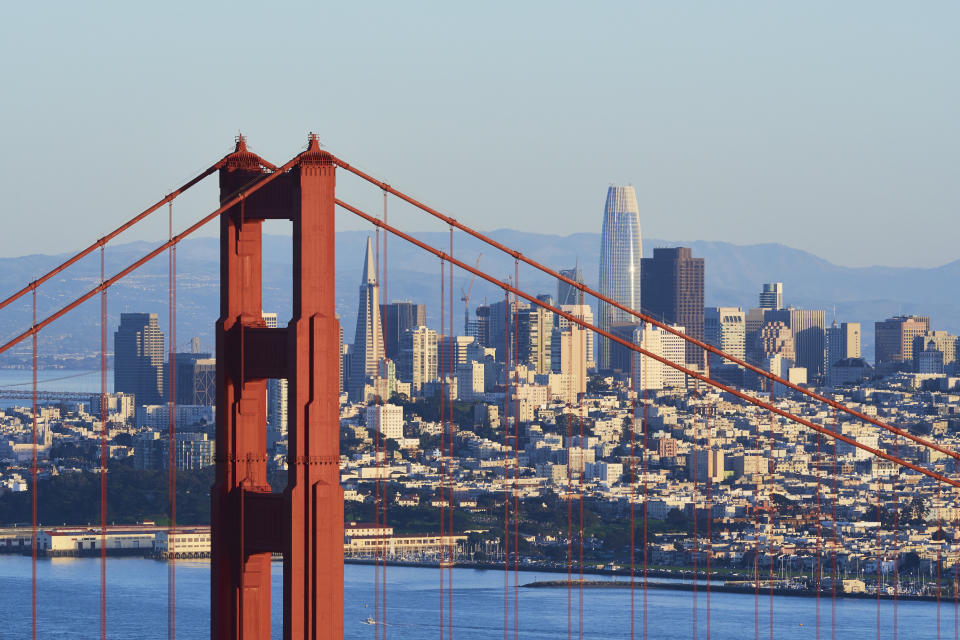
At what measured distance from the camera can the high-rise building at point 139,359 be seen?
117 m

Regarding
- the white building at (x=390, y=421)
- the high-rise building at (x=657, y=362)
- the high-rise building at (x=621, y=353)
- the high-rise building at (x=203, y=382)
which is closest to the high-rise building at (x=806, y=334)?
the high-rise building at (x=657, y=362)

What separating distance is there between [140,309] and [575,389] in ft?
122

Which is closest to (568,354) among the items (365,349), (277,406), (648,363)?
(648,363)

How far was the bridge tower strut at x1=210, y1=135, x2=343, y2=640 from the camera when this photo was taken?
13273 millimetres

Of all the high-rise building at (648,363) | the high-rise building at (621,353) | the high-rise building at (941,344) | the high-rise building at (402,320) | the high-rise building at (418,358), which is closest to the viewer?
the high-rise building at (418,358)

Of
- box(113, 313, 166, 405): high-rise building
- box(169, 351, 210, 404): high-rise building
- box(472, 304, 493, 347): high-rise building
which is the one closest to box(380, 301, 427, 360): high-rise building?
box(472, 304, 493, 347): high-rise building

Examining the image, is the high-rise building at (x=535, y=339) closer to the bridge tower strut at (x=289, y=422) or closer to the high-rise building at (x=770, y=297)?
the high-rise building at (x=770, y=297)

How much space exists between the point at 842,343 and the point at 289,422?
14965cm

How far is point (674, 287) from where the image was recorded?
17162 centimetres

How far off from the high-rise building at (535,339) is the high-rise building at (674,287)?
96.6ft

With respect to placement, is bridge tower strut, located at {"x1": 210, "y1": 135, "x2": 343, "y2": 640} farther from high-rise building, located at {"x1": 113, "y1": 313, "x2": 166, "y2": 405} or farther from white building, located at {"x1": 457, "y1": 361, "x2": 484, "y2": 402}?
white building, located at {"x1": 457, "y1": 361, "x2": 484, "y2": 402}

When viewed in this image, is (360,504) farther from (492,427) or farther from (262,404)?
(262,404)

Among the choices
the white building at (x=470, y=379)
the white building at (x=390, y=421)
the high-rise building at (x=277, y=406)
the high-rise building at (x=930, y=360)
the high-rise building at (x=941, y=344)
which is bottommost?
the white building at (x=390, y=421)

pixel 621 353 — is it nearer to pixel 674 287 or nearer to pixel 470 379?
pixel 674 287
